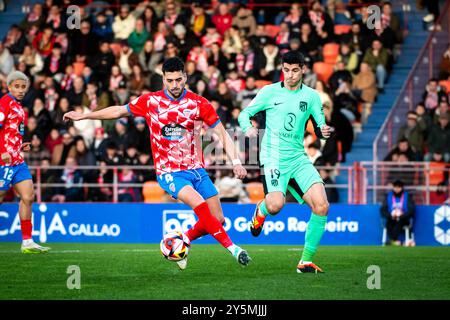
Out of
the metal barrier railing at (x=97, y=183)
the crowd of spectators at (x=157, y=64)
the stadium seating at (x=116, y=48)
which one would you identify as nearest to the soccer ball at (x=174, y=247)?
the metal barrier railing at (x=97, y=183)

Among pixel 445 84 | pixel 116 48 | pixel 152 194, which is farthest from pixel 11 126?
pixel 445 84

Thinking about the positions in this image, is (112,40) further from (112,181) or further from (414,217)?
(414,217)

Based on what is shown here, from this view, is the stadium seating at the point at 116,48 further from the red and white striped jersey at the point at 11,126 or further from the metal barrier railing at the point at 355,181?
the red and white striped jersey at the point at 11,126

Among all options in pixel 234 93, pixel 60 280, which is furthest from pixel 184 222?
pixel 60 280

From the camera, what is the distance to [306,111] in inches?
508

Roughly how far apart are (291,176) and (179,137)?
1493mm

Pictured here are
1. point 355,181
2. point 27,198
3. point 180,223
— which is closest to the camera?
point 27,198

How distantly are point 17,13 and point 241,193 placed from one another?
10.6 metres

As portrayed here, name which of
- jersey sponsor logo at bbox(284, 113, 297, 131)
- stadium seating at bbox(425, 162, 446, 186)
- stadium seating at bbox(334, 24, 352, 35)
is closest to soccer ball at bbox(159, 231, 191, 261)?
jersey sponsor logo at bbox(284, 113, 297, 131)

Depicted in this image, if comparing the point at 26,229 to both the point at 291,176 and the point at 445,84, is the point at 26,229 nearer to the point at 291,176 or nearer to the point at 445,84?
the point at 291,176

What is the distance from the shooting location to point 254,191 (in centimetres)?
2142

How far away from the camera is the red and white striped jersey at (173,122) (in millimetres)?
12500

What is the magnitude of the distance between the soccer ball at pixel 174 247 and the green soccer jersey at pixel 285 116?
1.53 meters

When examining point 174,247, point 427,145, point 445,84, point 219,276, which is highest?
point 445,84
